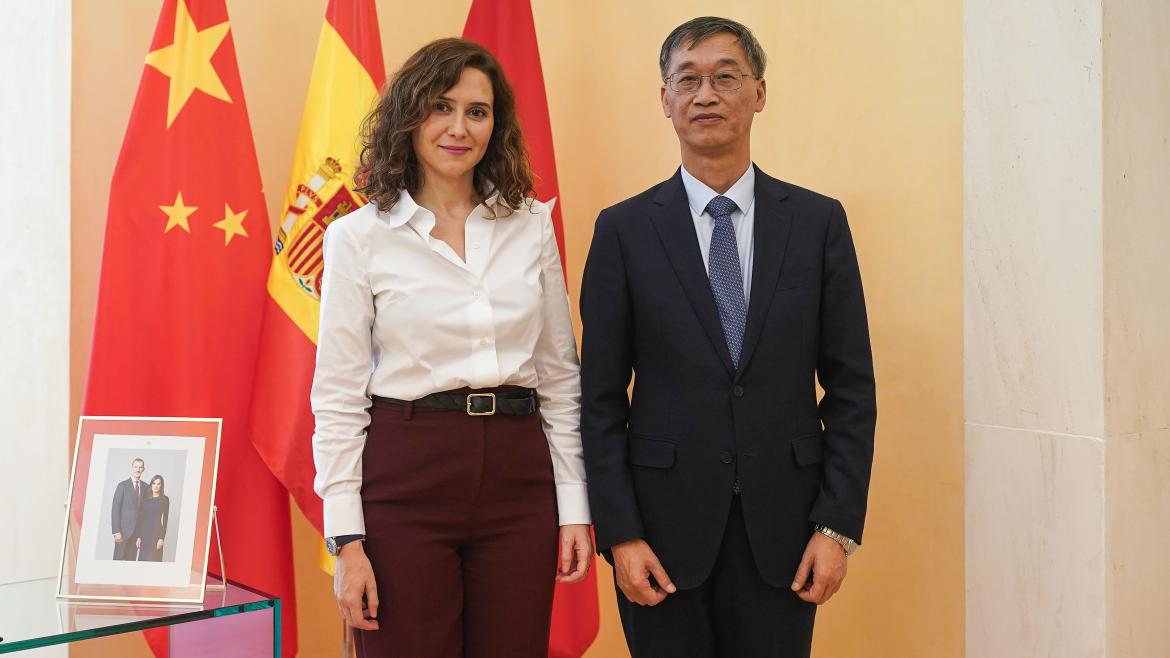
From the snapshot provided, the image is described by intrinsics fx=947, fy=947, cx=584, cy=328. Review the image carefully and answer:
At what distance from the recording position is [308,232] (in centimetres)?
232

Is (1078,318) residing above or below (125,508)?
above

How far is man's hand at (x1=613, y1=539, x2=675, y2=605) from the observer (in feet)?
5.04

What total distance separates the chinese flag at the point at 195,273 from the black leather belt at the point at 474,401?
2.77 feet

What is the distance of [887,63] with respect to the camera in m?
2.06

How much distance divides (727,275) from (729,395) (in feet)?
0.68

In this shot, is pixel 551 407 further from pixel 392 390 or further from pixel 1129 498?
pixel 1129 498

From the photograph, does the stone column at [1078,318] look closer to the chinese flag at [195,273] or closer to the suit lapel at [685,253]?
the suit lapel at [685,253]

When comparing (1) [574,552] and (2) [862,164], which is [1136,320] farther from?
(1) [574,552]

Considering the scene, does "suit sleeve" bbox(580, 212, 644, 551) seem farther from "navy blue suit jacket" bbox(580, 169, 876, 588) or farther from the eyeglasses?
the eyeglasses

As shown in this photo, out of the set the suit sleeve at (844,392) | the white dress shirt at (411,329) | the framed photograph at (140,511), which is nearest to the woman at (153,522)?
the framed photograph at (140,511)

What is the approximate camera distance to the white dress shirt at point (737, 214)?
5.37ft

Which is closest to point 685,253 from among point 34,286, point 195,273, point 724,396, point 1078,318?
point 724,396

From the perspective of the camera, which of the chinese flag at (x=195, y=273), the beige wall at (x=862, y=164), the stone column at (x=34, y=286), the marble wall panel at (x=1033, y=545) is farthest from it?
the stone column at (x=34, y=286)

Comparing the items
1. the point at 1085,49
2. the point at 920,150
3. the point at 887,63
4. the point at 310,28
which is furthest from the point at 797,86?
the point at 310,28
